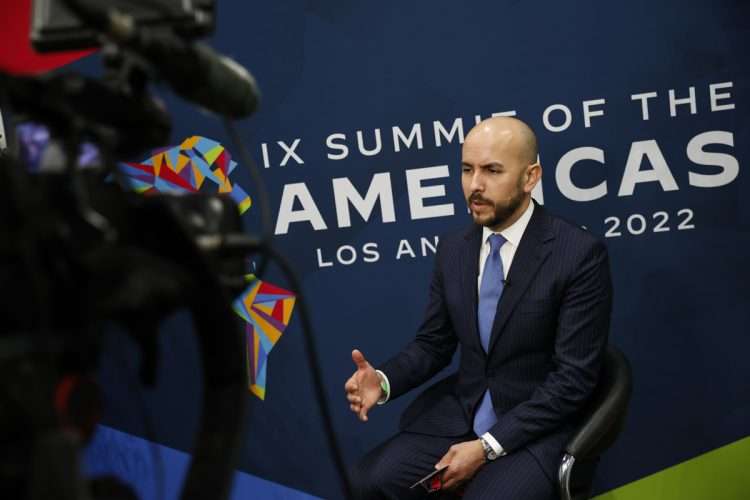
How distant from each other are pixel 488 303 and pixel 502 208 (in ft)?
0.92

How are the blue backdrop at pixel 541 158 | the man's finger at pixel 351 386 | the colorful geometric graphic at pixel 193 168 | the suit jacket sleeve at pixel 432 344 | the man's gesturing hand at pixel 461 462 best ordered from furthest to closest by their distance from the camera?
the colorful geometric graphic at pixel 193 168, the blue backdrop at pixel 541 158, the suit jacket sleeve at pixel 432 344, the man's finger at pixel 351 386, the man's gesturing hand at pixel 461 462

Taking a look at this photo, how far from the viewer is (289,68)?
3.43 m

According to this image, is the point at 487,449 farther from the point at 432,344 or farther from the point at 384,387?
the point at 432,344

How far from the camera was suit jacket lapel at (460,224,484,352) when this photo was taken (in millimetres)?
2680

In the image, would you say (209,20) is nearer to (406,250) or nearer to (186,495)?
(186,495)

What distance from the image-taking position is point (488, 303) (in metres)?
2.70

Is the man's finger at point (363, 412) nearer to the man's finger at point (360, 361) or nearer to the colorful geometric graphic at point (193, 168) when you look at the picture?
the man's finger at point (360, 361)

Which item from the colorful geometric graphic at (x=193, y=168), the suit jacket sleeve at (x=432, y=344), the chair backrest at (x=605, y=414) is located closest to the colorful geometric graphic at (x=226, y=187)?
the colorful geometric graphic at (x=193, y=168)

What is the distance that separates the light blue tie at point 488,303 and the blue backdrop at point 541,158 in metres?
0.66

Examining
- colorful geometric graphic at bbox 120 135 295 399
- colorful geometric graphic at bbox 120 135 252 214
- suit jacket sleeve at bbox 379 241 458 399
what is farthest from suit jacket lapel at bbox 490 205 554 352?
colorful geometric graphic at bbox 120 135 252 214

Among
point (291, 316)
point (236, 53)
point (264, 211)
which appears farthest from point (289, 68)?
point (264, 211)

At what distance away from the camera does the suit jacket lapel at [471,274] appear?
268 cm

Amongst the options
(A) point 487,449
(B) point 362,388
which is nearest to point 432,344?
(B) point 362,388

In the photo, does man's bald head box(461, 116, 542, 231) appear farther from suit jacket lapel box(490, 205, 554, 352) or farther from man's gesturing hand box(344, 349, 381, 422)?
man's gesturing hand box(344, 349, 381, 422)
